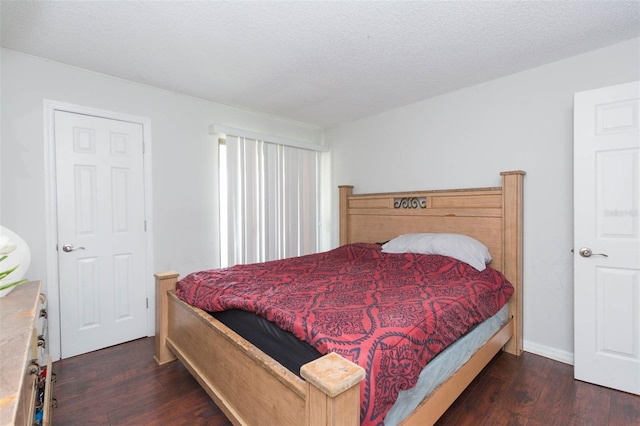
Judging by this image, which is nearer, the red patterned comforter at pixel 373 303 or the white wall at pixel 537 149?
the red patterned comforter at pixel 373 303

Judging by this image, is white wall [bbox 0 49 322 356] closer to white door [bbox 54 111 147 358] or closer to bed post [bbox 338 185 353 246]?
white door [bbox 54 111 147 358]

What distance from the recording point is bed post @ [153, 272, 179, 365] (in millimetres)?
2328

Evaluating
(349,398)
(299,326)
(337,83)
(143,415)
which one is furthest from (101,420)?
(337,83)

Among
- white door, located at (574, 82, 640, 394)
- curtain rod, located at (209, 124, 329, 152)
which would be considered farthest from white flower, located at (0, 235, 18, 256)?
white door, located at (574, 82, 640, 394)

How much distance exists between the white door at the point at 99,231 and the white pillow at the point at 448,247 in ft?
8.01

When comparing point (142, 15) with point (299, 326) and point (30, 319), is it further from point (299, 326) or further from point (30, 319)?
point (299, 326)

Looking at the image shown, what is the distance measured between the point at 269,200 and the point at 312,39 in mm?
2021

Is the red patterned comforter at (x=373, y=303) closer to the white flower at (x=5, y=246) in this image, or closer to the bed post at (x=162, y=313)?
the bed post at (x=162, y=313)

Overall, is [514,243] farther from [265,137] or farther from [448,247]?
[265,137]

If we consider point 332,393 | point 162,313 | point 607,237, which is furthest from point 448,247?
point 162,313

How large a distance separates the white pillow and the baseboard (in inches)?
31.7

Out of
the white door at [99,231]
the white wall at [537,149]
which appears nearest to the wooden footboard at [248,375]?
the white door at [99,231]

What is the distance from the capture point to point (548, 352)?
2490mm

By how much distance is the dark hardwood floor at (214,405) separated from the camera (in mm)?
1757
